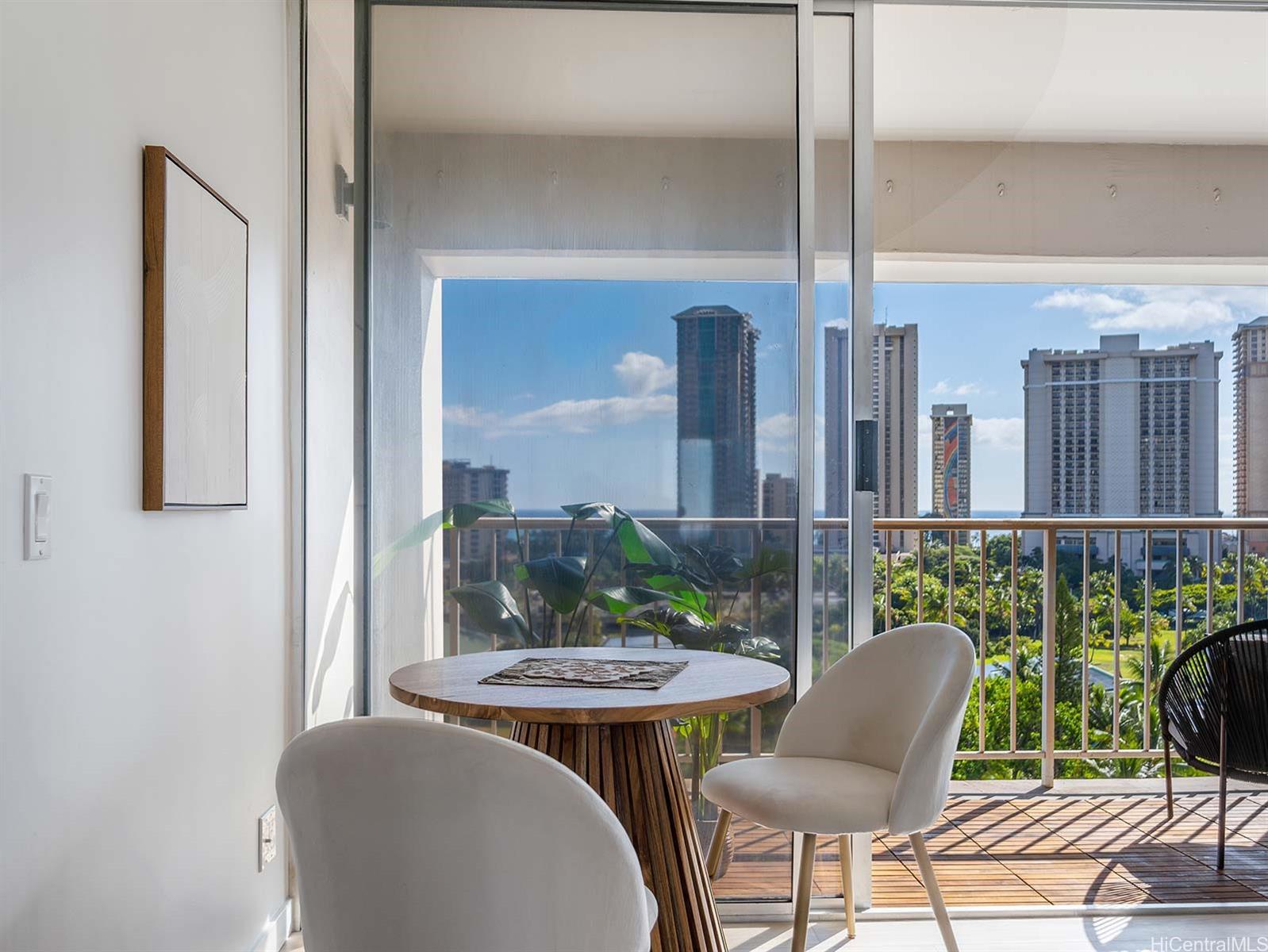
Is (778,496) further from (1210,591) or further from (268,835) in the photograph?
(1210,591)

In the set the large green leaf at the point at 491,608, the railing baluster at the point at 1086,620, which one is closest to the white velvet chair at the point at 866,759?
the large green leaf at the point at 491,608

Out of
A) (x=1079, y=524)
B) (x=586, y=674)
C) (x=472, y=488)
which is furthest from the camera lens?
(x=1079, y=524)

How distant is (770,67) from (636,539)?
134cm

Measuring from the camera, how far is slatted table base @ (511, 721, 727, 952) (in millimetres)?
1722

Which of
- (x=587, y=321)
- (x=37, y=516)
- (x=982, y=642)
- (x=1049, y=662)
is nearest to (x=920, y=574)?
(x=982, y=642)

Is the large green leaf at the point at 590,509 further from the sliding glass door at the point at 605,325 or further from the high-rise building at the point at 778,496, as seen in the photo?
the high-rise building at the point at 778,496

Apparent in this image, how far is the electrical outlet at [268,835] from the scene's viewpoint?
7.36 feet

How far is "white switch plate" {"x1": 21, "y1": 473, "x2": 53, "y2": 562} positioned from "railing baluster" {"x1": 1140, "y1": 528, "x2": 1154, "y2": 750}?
3704mm

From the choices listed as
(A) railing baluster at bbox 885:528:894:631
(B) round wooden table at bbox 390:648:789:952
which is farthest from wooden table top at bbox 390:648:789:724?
(A) railing baluster at bbox 885:528:894:631

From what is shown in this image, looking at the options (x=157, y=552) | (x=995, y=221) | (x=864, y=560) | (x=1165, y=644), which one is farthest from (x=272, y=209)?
(x=1165, y=644)

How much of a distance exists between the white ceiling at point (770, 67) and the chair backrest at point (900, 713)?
1431mm

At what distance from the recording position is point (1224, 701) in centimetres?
278

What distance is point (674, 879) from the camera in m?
1.74

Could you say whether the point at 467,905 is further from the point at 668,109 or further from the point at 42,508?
the point at 668,109
